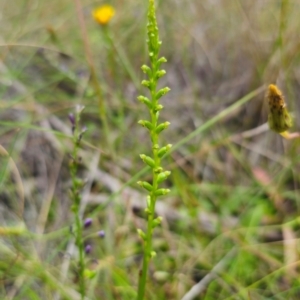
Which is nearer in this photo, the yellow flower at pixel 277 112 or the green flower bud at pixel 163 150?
the green flower bud at pixel 163 150

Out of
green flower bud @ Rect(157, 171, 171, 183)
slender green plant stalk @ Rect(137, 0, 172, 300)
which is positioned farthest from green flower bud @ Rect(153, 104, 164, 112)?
green flower bud @ Rect(157, 171, 171, 183)

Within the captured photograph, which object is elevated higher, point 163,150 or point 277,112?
point 277,112

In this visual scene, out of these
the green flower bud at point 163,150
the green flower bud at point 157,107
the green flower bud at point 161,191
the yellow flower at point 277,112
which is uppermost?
the yellow flower at point 277,112

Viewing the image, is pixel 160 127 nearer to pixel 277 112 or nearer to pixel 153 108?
pixel 153 108

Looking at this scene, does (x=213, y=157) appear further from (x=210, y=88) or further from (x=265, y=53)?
(x=265, y=53)

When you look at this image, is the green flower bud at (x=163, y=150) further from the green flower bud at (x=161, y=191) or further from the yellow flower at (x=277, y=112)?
the yellow flower at (x=277, y=112)

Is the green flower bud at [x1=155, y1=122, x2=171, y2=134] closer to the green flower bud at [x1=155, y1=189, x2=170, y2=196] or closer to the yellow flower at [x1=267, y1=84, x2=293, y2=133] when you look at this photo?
the green flower bud at [x1=155, y1=189, x2=170, y2=196]

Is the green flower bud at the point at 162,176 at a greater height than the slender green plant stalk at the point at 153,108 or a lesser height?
lesser

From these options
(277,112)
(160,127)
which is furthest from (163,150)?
(277,112)

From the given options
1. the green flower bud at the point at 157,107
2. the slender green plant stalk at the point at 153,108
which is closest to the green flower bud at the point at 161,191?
the slender green plant stalk at the point at 153,108
